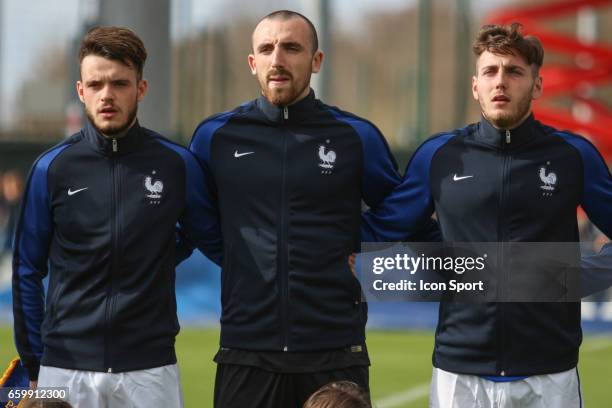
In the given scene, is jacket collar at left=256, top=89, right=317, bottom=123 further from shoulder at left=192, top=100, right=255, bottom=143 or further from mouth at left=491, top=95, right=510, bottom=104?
mouth at left=491, top=95, right=510, bottom=104

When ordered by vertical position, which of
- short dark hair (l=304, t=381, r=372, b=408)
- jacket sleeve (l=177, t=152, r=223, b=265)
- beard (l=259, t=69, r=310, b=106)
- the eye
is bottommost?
short dark hair (l=304, t=381, r=372, b=408)

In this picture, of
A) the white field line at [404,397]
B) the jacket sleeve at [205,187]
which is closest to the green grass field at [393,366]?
the white field line at [404,397]

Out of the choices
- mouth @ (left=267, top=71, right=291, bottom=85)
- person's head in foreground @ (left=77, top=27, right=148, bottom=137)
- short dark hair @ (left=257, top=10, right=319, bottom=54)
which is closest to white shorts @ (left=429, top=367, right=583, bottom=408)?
mouth @ (left=267, top=71, right=291, bottom=85)

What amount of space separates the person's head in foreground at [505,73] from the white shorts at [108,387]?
1.93 m

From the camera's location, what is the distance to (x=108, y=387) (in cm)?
535

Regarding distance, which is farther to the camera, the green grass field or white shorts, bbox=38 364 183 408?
the green grass field

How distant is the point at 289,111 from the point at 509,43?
1.05 metres

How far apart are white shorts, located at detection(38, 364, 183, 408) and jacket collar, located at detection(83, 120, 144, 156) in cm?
99

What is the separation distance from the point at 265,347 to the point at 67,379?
88 centimetres

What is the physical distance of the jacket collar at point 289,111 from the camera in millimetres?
5645

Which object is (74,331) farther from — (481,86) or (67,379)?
(481,86)

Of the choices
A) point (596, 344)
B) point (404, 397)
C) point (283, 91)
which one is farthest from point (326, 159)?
point (596, 344)

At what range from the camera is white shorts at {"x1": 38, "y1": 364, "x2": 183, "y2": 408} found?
534 centimetres

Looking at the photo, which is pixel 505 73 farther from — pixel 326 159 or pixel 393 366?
pixel 393 366
